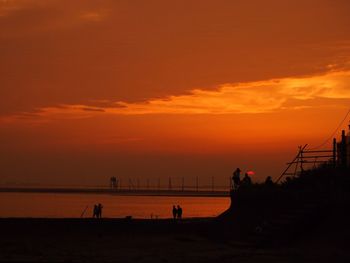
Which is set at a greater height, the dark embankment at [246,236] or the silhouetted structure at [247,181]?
the silhouetted structure at [247,181]

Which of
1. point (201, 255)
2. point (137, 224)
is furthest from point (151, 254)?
point (137, 224)

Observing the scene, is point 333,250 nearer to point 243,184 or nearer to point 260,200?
point 260,200

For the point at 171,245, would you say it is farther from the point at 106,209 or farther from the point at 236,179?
the point at 106,209

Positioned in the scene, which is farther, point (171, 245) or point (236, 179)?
point (236, 179)

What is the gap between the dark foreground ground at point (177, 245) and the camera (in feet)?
65.8

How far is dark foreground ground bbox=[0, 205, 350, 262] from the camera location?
20.0 metres

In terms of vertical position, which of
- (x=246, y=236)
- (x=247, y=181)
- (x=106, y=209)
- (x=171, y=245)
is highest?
(x=247, y=181)

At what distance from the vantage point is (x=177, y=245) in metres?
23.6

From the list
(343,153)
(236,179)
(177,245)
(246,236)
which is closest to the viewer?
(177,245)

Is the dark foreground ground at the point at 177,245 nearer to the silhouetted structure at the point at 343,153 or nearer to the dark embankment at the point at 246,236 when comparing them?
the dark embankment at the point at 246,236

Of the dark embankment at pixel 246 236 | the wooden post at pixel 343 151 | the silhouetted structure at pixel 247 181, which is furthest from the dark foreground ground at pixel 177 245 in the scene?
the wooden post at pixel 343 151

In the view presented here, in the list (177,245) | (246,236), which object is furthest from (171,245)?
(246,236)

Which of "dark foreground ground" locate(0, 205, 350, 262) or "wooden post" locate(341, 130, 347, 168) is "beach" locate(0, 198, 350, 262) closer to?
"dark foreground ground" locate(0, 205, 350, 262)

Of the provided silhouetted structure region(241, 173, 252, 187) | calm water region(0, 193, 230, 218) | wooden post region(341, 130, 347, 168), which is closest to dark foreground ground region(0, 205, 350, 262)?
silhouetted structure region(241, 173, 252, 187)
